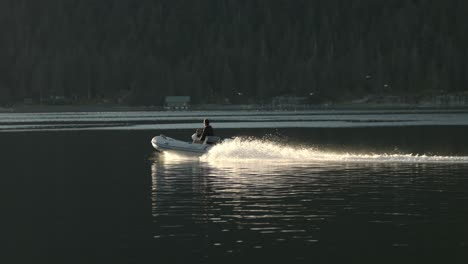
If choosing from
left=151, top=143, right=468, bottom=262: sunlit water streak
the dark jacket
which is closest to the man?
the dark jacket

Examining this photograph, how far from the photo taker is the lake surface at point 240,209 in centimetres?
2870

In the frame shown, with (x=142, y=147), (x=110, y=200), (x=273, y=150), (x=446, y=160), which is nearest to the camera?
(x=110, y=200)

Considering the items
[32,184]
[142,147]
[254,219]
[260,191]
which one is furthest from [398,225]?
[142,147]

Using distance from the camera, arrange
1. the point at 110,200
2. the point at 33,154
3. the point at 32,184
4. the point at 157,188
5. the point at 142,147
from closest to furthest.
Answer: the point at 110,200, the point at 157,188, the point at 32,184, the point at 33,154, the point at 142,147

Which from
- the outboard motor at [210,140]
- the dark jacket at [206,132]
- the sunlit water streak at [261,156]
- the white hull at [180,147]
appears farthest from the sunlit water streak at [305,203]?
the dark jacket at [206,132]

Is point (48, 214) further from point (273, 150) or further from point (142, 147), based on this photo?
point (142, 147)

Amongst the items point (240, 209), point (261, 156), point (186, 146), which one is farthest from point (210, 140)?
point (240, 209)

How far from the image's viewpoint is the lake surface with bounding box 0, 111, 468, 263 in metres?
28.7

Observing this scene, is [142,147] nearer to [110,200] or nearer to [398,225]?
[110,200]

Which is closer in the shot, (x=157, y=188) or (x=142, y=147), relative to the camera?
(x=157, y=188)

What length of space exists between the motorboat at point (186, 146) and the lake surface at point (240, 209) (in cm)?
56

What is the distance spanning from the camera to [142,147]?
82.6 meters

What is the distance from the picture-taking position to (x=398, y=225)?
32312 millimetres

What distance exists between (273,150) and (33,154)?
20.3 m
